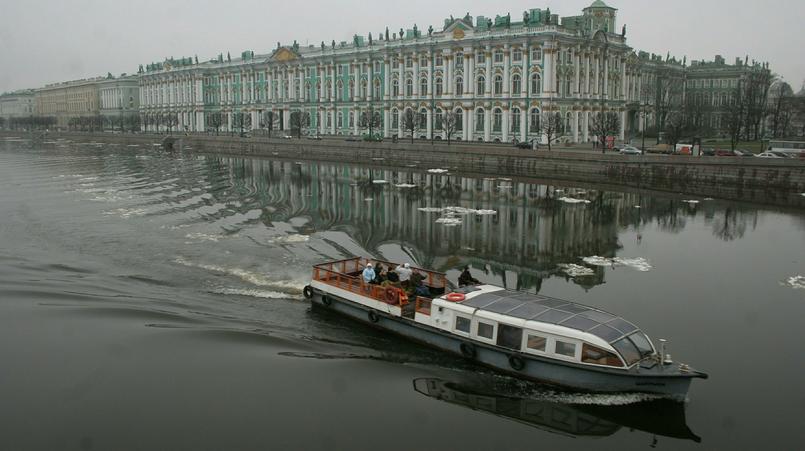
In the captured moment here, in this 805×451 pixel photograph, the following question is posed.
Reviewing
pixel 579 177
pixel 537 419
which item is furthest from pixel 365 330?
pixel 579 177

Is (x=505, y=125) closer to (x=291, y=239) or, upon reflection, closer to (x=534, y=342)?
(x=291, y=239)

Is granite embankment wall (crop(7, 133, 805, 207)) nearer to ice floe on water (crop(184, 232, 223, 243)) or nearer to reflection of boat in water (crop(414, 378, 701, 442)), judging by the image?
ice floe on water (crop(184, 232, 223, 243))

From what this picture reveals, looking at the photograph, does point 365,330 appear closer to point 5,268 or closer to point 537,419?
point 537,419

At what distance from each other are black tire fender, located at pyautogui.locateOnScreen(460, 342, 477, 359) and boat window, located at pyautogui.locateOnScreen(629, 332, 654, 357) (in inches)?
137

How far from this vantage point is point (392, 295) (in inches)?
693

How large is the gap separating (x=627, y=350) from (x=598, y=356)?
0.62 m

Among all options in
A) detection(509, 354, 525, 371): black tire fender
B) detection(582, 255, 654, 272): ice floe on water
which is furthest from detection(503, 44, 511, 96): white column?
detection(509, 354, 525, 371): black tire fender

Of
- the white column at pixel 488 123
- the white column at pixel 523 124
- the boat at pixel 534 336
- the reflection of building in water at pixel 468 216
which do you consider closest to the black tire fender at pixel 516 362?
the boat at pixel 534 336

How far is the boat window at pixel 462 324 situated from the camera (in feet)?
51.7

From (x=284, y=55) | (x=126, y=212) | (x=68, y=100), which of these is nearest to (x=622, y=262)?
(x=126, y=212)

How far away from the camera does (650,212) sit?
1563 inches

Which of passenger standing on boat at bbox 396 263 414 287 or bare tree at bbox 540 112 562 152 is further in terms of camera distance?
bare tree at bbox 540 112 562 152

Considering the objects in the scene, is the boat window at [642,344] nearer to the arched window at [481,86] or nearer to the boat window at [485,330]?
the boat window at [485,330]

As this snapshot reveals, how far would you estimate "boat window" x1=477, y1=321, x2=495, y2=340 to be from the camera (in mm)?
15297
